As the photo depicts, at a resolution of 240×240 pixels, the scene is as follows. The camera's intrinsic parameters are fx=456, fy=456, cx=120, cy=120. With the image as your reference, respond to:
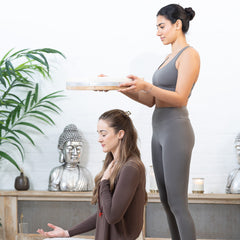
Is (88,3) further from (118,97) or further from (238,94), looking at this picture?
(238,94)

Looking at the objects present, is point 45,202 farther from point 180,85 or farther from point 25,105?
point 180,85

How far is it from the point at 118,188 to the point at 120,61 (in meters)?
2.12

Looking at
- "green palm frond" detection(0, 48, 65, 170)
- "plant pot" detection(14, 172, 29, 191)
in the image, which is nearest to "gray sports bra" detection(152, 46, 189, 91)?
"green palm frond" detection(0, 48, 65, 170)

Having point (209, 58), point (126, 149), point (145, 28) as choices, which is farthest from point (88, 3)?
point (126, 149)

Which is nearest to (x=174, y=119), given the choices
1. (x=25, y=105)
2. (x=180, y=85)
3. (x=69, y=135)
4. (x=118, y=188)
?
(x=180, y=85)

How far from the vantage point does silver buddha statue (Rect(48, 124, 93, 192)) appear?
144 inches

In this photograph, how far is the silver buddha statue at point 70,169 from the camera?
144 inches

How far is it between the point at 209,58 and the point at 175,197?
1.96 metres

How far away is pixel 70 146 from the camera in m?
3.70

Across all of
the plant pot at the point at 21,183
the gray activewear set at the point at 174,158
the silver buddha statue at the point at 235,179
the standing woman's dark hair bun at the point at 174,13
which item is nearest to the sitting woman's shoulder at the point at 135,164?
the gray activewear set at the point at 174,158

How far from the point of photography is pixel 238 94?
3820mm

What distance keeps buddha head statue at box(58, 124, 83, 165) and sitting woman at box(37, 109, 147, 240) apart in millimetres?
1459

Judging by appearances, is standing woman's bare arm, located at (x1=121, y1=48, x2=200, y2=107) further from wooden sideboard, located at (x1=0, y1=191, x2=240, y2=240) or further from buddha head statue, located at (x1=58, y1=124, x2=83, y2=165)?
buddha head statue, located at (x1=58, y1=124, x2=83, y2=165)

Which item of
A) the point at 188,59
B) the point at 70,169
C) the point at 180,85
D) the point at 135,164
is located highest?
the point at 188,59
